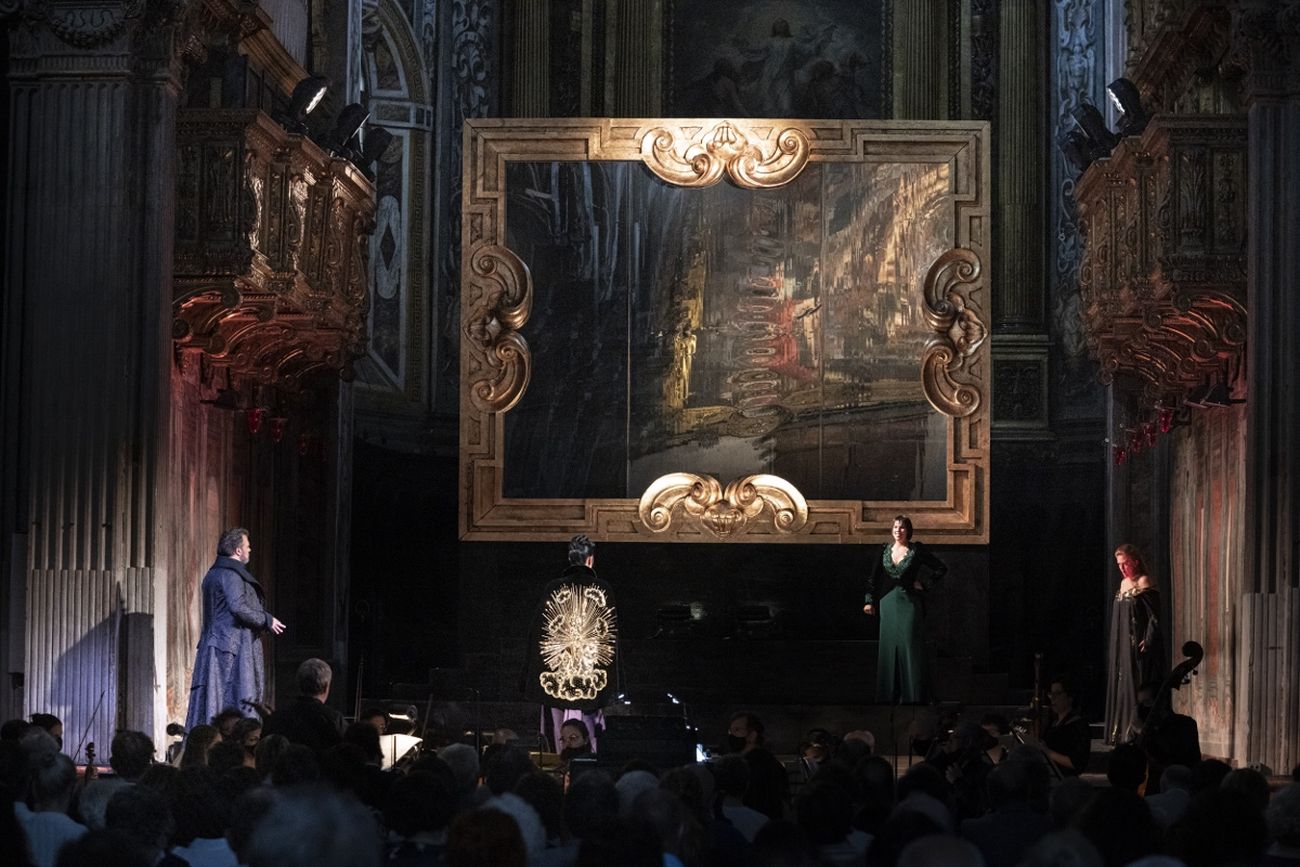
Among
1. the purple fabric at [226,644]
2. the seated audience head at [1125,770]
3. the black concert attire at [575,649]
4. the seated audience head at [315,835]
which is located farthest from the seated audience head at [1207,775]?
the purple fabric at [226,644]

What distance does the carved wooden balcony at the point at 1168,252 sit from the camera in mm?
16922

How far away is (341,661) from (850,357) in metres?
5.75

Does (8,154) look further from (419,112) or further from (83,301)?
(419,112)

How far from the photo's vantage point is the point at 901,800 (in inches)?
330

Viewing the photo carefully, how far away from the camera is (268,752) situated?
931 cm

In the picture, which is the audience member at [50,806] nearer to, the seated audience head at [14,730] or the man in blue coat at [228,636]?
the seated audience head at [14,730]

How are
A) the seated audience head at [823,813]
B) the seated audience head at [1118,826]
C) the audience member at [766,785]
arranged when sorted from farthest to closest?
the audience member at [766,785]
the seated audience head at [823,813]
the seated audience head at [1118,826]

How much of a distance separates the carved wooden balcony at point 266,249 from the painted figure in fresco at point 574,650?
331cm

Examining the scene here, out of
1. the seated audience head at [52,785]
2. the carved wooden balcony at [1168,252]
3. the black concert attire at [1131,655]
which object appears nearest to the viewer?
the seated audience head at [52,785]

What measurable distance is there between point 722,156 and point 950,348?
282cm

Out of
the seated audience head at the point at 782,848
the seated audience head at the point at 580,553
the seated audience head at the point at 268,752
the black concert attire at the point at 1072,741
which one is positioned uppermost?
the seated audience head at the point at 580,553

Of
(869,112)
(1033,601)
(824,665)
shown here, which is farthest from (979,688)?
(869,112)

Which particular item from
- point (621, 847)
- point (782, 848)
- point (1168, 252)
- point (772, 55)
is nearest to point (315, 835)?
point (621, 847)

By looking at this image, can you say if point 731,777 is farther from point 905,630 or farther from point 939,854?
point 905,630
